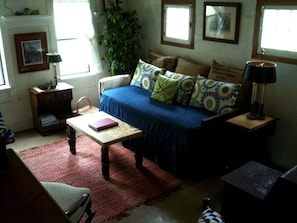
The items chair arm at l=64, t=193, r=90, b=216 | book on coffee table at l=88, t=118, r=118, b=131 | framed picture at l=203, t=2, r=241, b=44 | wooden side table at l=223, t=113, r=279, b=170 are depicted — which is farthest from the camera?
framed picture at l=203, t=2, r=241, b=44

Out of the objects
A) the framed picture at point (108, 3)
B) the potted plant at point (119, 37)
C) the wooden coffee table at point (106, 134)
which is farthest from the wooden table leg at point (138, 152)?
the framed picture at point (108, 3)

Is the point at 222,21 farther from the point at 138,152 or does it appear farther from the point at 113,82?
the point at 138,152

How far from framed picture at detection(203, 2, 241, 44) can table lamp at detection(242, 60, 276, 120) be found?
59cm

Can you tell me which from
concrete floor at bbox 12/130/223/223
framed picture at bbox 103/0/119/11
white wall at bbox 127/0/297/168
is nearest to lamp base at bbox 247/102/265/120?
white wall at bbox 127/0/297/168

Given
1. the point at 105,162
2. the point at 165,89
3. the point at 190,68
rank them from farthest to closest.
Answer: the point at 190,68, the point at 165,89, the point at 105,162

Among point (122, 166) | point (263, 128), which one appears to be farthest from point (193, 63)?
point (122, 166)

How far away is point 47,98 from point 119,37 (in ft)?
4.48

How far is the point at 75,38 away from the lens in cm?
475

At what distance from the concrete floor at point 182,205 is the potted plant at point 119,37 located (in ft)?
7.39

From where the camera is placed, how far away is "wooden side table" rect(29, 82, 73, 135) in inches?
165

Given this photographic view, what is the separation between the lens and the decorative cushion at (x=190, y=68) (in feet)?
13.0

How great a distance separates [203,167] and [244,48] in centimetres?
141

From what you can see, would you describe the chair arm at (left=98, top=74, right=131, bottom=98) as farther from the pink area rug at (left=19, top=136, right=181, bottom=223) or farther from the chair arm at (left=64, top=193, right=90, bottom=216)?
the chair arm at (left=64, top=193, right=90, bottom=216)

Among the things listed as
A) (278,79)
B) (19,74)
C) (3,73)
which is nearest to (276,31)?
(278,79)
